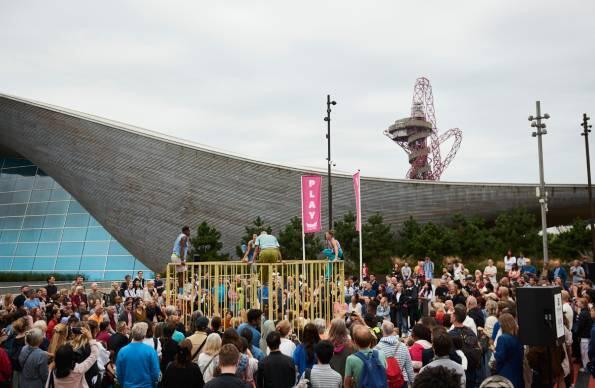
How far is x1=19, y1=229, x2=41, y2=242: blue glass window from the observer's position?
3188 centimetres

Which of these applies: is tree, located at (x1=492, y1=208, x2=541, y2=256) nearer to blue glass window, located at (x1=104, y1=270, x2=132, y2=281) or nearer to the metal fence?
the metal fence

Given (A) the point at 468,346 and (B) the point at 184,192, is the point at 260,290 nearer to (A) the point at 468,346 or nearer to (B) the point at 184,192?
(A) the point at 468,346

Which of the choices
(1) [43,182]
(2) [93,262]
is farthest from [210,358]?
(1) [43,182]

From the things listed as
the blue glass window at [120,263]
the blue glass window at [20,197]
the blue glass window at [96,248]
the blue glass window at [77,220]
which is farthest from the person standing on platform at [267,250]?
the blue glass window at [20,197]

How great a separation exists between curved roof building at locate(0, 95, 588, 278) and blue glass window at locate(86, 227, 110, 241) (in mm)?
203

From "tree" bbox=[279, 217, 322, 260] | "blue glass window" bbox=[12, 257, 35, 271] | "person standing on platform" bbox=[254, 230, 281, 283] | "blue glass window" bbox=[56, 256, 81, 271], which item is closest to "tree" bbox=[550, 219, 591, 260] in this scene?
"tree" bbox=[279, 217, 322, 260]

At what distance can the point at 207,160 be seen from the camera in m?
29.7

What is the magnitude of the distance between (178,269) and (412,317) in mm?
6523

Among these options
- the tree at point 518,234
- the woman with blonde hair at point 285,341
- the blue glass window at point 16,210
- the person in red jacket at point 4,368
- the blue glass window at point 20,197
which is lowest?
the person in red jacket at point 4,368

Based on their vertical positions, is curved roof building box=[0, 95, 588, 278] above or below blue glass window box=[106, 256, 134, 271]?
above

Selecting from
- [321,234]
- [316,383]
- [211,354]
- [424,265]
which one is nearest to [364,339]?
[316,383]

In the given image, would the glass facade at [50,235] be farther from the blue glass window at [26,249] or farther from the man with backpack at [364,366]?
the man with backpack at [364,366]

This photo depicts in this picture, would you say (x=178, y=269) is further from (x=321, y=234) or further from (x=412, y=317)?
(x=321, y=234)

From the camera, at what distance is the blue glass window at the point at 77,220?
31727mm
